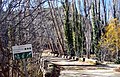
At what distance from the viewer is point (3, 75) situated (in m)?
7.43

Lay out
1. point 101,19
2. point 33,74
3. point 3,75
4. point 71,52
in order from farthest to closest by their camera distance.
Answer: point 101,19 → point 71,52 → point 33,74 → point 3,75

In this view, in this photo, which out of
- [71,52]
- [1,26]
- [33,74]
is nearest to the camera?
[1,26]

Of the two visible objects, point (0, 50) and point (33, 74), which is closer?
point (0, 50)

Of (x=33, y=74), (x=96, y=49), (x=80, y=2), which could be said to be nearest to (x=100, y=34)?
(x=96, y=49)

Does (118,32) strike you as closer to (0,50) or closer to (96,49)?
(96,49)

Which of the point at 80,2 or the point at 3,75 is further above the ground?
the point at 80,2

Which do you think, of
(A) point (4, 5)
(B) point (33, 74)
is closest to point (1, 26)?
(A) point (4, 5)

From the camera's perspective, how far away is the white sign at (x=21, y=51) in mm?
7054

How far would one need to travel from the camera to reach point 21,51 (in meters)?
7.21

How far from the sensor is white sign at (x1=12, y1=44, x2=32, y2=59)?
7054 mm

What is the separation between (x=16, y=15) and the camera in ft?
22.0

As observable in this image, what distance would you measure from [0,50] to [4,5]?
0.92 m

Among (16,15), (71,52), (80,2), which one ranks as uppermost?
(80,2)

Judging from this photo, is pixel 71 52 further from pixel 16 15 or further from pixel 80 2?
pixel 16 15
